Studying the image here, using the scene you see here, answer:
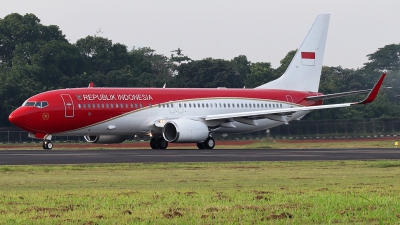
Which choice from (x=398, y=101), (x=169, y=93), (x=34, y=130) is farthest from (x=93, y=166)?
(x=398, y=101)

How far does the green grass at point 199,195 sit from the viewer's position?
46.1ft

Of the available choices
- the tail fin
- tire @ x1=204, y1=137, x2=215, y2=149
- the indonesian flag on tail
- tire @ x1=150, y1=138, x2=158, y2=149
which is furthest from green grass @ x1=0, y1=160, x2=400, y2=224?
the indonesian flag on tail

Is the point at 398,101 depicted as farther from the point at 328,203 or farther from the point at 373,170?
the point at 328,203

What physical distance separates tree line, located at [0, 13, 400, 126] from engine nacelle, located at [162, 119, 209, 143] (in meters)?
30.8

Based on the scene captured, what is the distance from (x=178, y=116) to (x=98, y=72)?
47.2 meters

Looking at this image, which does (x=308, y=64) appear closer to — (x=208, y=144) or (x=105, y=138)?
(x=208, y=144)

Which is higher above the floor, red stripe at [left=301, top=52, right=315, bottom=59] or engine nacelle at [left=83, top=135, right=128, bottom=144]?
red stripe at [left=301, top=52, right=315, bottom=59]

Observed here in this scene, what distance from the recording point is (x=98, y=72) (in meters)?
98.8

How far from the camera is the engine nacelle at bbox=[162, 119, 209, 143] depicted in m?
49.9

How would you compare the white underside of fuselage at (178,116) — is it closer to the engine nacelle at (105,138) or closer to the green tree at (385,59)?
the engine nacelle at (105,138)

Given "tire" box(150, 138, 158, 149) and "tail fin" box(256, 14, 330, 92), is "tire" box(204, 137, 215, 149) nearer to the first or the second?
"tire" box(150, 138, 158, 149)

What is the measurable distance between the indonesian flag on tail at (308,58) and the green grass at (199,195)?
34.0m

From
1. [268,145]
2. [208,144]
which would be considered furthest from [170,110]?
[268,145]

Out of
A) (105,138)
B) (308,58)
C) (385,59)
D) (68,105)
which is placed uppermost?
(385,59)
